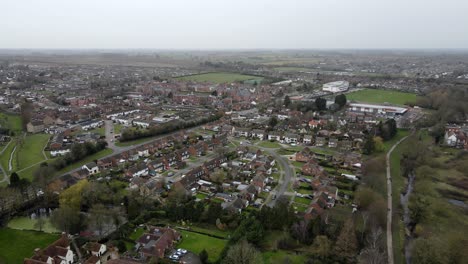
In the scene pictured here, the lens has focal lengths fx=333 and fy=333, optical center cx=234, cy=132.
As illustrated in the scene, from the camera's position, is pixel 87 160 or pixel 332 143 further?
pixel 332 143

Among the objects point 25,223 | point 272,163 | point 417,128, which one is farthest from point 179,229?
point 417,128

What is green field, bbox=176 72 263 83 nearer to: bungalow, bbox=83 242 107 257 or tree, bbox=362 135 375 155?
tree, bbox=362 135 375 155

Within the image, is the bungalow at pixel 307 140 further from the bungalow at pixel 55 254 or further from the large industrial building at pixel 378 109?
the bungalow at pixel 55 254

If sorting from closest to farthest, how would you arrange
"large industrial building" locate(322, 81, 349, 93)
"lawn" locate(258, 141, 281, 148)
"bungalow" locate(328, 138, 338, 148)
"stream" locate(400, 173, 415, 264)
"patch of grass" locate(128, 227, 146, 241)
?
"stream" locate(400, 173, 415, 264) → "patch of grass" locate(128, 227, 146, 241) → "bungalow" locate(328, 138, 338, 148) → "lawn" locate(258, 141, 281, 148) → "large industrial building" locate(322, 81, 349, 93)

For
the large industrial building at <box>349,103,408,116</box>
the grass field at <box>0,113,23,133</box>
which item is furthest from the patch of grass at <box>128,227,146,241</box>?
the large industrial building at <box>349,103,408,116</box>

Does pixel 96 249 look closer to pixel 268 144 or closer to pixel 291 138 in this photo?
pixel 268 144

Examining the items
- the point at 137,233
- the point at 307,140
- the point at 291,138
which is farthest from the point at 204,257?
the point at 307,140

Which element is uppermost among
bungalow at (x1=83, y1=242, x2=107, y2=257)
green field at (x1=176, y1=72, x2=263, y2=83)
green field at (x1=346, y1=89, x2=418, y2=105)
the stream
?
green field at (x1=176, y1=72, x2=263, y2=83)
